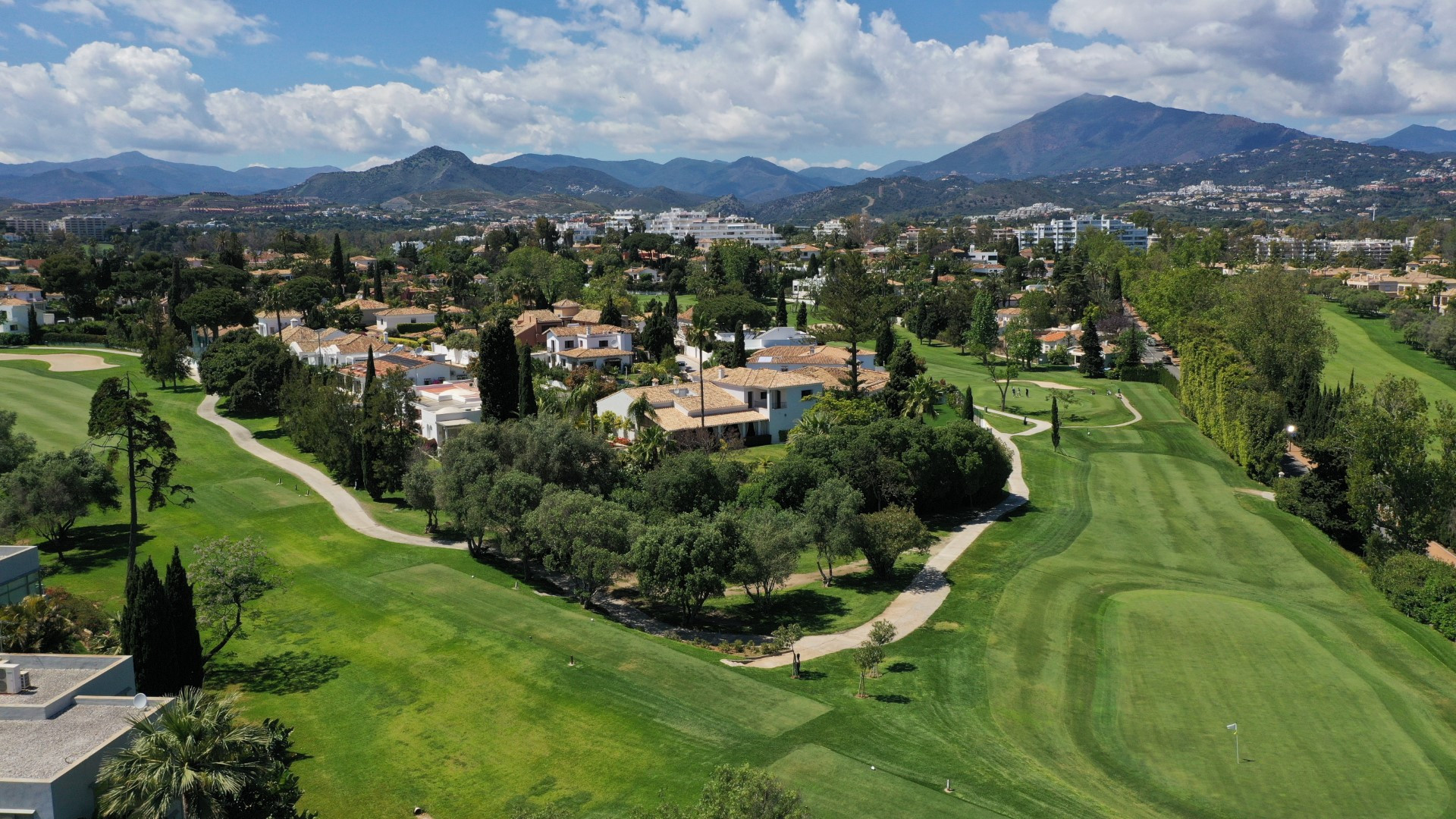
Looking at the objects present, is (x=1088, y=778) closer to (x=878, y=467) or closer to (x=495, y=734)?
(x=495, y=734)

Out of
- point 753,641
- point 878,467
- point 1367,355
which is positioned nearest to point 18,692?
point 753,641

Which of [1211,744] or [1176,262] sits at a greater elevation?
[1176,262]

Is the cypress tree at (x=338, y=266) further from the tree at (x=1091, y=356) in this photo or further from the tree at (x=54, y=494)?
the tree at (x=1091, y=356)

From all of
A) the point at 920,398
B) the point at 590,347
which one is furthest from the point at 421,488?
the point at 590,347

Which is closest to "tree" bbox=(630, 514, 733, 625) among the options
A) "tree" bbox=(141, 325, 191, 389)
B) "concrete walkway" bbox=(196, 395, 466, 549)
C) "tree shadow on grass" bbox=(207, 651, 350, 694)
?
"tree shadow on grass" bbox=(207, 651, 350, 694)

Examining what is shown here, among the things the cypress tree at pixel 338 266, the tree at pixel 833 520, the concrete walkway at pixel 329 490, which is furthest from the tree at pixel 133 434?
the cypress tree at pixel 338 266

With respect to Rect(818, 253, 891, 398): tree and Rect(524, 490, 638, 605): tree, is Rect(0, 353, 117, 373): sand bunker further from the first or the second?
Rect(818, 253, 891, 398): tree

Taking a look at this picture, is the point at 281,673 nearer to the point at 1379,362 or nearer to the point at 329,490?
the point at 329,490
